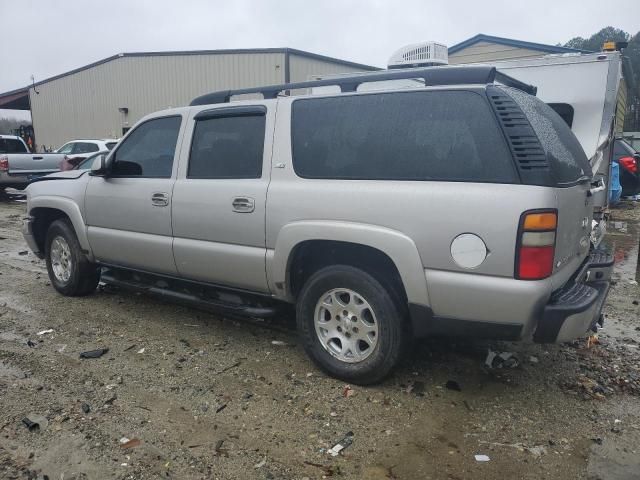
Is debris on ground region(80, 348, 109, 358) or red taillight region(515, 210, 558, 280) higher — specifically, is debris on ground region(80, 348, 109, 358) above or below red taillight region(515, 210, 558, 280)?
below

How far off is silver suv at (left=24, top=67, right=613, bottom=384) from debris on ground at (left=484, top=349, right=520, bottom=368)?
83 centimetres

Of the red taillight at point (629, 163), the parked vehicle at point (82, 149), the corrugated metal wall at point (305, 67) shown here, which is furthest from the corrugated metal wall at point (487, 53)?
the parked vehicle at point (82, 149)

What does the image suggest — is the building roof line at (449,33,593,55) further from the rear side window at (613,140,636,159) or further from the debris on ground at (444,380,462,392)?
the debris on ground at (444,380,462,392)

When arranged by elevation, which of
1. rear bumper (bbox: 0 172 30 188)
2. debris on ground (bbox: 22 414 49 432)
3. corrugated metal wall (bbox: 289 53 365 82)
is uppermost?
corrugated metal wall (bbox: 289 53 365 82)

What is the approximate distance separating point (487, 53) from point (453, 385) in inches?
598

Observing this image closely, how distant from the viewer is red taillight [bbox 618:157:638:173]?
12234 mm

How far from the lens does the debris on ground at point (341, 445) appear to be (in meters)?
2.99

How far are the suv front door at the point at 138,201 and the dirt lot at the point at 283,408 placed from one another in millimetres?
693

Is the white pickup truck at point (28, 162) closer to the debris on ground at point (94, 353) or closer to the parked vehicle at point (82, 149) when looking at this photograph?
the parked vehicle at point (82, 149)

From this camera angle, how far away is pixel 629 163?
12250 mm

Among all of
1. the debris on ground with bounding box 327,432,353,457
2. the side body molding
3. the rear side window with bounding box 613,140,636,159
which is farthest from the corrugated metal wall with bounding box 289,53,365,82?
the debris on ground with bounding box 327,432,353,457

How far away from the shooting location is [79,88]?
82.5ft

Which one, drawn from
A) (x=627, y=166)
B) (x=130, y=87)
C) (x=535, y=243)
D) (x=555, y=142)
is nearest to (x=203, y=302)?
(x=535, y=243)

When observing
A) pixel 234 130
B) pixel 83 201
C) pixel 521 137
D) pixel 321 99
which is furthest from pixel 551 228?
pixel 83 201
